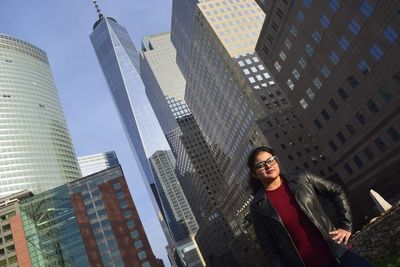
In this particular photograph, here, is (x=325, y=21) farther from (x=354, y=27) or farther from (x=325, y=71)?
(x=325, y=71)

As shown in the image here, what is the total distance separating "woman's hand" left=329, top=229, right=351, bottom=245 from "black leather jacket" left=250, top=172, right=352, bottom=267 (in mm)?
49

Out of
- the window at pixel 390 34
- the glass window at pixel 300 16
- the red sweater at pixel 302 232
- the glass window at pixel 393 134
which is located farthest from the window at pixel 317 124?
the red sweater at pixel 302 232

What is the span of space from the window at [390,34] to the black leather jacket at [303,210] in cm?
4120

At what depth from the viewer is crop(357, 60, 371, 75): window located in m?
45.0

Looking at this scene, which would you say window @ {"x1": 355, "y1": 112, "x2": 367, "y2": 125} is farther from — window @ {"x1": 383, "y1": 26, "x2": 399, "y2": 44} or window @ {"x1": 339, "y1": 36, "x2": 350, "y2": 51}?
window @ {"x1": 383, "y1": 26, "x2": 399, "y2": 44}

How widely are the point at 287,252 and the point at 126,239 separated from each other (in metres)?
77.6

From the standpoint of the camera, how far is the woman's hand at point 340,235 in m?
4.49

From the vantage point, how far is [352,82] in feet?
157

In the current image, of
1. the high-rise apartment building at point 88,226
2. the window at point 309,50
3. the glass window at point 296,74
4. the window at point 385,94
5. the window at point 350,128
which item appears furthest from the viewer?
the high-rise apartment building at point 88,226

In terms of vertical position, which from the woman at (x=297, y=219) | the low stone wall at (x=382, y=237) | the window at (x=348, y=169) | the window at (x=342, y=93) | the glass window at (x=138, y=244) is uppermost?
the window at (x=342, y=93)

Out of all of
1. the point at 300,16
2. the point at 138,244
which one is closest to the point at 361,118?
the point at 300,16

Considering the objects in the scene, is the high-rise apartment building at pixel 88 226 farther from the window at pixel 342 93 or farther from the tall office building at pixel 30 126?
the tall office building at pixel 30 126

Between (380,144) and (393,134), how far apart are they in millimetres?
2570

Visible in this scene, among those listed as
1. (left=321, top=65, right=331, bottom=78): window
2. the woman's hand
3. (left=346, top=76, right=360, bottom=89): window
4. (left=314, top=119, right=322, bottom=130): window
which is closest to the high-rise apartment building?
(left=314, top=119, right=322, bottom=130): window
